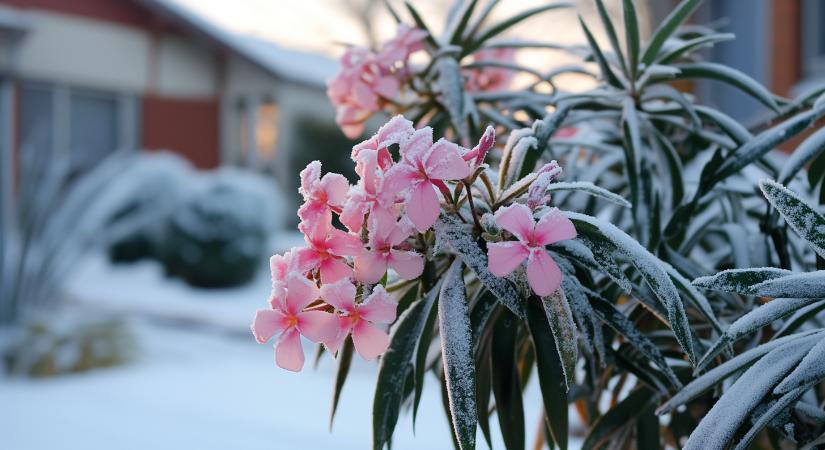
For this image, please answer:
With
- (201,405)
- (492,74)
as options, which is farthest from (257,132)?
(492,74)

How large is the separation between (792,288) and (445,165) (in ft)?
1.10

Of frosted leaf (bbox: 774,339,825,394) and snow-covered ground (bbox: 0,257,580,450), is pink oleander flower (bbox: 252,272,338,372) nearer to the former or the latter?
frosted leaf (bbox: 774,339,825,394)

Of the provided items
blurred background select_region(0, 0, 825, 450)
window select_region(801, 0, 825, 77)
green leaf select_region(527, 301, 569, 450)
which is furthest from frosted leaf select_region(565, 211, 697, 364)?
window select_region(801, 0, 825, 77)

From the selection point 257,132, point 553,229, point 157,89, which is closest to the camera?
point 553,229

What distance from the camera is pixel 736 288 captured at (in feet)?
2.56

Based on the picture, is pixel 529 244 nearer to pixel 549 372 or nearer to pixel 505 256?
pixel 505 256

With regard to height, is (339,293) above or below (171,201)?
below

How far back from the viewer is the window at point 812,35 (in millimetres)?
5559

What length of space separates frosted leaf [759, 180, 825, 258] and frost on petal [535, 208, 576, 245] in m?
0.19

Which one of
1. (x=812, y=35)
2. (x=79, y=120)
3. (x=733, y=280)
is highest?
(x=79, y=120)

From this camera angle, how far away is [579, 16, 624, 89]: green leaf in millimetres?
1175

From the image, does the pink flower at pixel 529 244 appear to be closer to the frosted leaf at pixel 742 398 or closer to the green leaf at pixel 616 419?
the frosted leaf at pixel 742 398

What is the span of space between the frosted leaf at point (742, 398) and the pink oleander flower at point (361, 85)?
724 millimetres

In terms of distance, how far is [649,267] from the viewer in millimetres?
805
